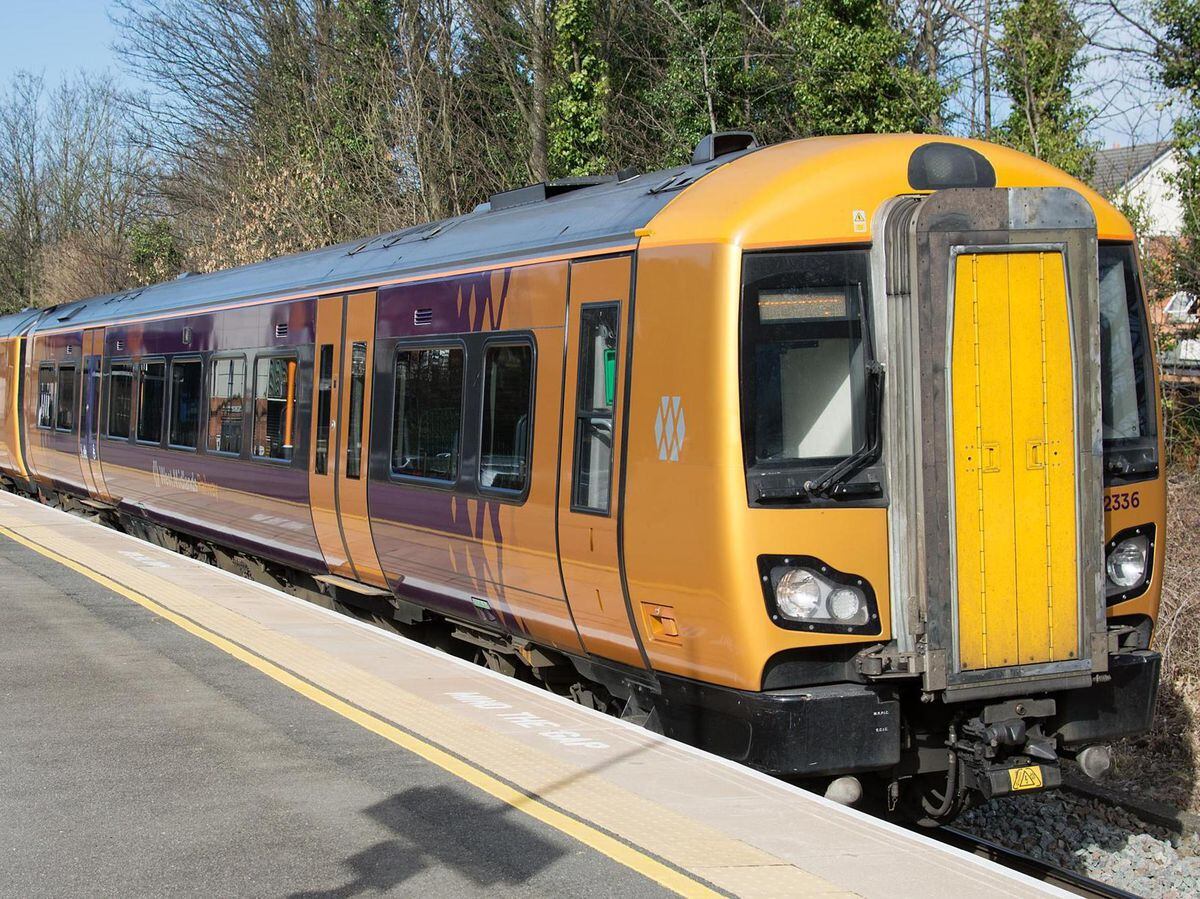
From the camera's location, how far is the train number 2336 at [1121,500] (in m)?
6.21

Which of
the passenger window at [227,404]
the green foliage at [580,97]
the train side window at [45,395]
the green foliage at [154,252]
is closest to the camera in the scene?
the passenger window at [227,404]

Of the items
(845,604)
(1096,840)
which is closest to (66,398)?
(1096,840)

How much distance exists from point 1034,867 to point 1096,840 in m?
1.02

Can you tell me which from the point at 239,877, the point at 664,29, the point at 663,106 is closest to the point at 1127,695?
the point at 239,877

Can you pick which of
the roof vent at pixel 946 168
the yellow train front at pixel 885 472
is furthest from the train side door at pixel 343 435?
the roof vent at pixel 946 168

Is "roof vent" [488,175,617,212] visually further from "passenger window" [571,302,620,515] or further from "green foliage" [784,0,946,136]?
"green foliage" [784,0,946,136]

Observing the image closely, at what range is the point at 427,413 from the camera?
8594 mm

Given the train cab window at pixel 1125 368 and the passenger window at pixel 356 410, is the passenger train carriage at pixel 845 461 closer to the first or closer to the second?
the train cab window at pixel 1125 368

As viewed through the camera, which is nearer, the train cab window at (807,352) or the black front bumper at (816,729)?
the black front bumper at (816,729)

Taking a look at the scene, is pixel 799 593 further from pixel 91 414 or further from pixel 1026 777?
pixel 91 414

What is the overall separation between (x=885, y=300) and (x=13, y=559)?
941 cm

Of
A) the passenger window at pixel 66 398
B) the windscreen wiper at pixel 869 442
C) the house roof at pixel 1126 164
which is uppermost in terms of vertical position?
the house roof at pixel 1126 164

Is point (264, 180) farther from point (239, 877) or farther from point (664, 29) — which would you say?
point (239, 877)

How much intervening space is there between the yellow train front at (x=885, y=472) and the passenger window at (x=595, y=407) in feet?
1.80
